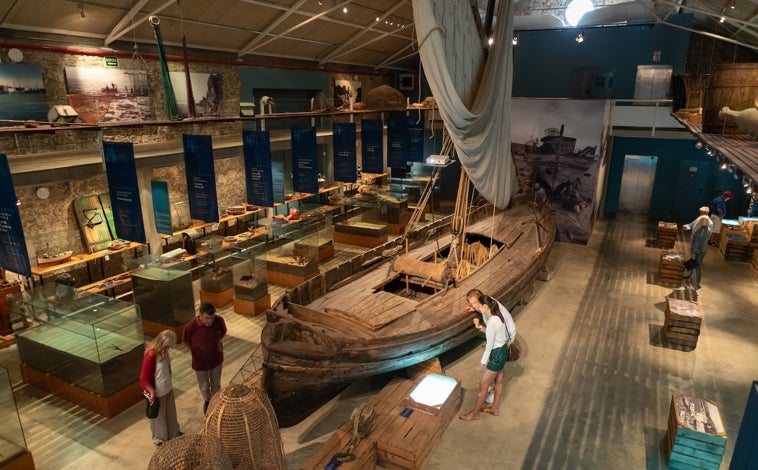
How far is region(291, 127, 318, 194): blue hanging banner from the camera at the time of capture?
11.5 metres

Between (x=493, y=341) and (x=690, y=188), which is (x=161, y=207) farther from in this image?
(x=690, y=188)

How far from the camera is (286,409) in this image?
19.9ft

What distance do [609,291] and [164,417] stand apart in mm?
9713

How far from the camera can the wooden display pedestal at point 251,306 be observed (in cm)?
969

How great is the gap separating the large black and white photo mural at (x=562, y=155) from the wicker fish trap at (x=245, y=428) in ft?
39.6

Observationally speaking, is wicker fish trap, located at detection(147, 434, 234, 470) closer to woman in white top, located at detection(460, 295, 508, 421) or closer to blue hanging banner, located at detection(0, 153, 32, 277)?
woman in white top, located at detection(460, 295, 508, 421)

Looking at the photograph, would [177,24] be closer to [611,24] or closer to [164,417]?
[164,417]

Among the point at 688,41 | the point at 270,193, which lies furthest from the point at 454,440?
the point at 688,41

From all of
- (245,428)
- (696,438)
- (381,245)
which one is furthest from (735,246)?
(245,428)

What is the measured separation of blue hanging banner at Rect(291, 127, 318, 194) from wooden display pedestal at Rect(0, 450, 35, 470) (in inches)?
292

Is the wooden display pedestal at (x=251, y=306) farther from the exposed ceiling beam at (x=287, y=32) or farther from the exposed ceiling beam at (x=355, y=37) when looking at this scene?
the exposed ceiling beam at (x=355, y=37)

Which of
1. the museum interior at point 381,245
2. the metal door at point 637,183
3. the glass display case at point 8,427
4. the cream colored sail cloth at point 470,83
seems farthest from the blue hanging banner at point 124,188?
the metal door at point 637,183

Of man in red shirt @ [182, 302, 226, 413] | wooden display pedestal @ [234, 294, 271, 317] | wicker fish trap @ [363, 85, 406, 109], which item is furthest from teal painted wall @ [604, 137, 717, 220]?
man in red shirt @ [182, 302, 226, 413]

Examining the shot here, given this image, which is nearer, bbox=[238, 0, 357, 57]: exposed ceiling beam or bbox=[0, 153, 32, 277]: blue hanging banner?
bbox=[0, 153, 32, 277]: blue hanging banner
